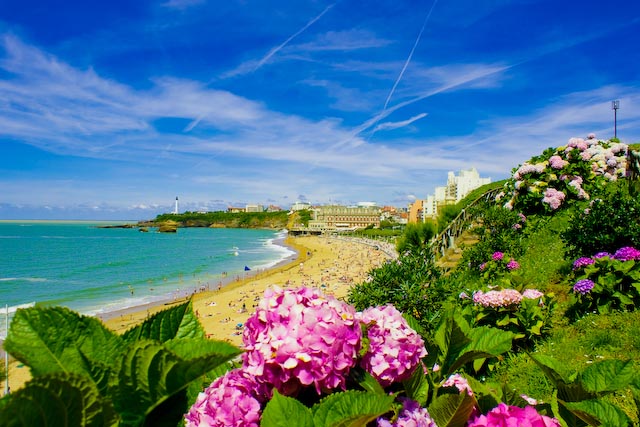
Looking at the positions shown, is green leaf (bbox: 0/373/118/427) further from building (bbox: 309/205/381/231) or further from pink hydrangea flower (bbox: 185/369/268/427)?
building (bbox: 309/205/381/231)

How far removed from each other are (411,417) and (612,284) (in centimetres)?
558

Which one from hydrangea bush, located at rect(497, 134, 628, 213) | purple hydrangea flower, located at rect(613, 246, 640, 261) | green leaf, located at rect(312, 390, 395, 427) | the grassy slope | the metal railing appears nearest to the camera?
green leaf, located at rect(312, 390, 395, 427)

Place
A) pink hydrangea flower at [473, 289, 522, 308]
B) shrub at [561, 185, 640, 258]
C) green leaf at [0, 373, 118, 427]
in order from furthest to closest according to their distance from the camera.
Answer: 1. shrub at [561, 185, 640, 258]
2. pink hydrangea flower at [473, 289, 522, 308]
3. green leaf at [0, 373, 118, 427]

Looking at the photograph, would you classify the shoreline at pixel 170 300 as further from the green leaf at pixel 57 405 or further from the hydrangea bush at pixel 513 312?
the green leaf at pixel 57 405

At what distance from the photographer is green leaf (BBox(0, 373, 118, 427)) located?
563 millimetres

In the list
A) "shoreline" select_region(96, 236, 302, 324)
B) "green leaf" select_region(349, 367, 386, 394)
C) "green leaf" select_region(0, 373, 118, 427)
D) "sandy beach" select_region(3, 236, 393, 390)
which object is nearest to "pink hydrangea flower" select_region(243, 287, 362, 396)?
"green leaf" select_region(349, 367, 386, 394)

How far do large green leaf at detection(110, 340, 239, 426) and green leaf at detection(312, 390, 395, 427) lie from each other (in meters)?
0.32

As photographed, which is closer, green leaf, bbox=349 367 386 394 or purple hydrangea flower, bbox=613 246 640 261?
green leaf, bbox=349 367 386 394

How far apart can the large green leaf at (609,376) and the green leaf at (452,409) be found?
55 centimetres

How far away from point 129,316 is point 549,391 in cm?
2202

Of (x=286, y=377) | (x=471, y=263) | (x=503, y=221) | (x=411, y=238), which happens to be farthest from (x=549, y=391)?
(x=411, y=238)

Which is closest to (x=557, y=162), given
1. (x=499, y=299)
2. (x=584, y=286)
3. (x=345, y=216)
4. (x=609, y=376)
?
(x=584, y=286)

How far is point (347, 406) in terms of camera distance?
0.92 meters

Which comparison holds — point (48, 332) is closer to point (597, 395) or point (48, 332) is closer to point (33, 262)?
point (597, 395)
